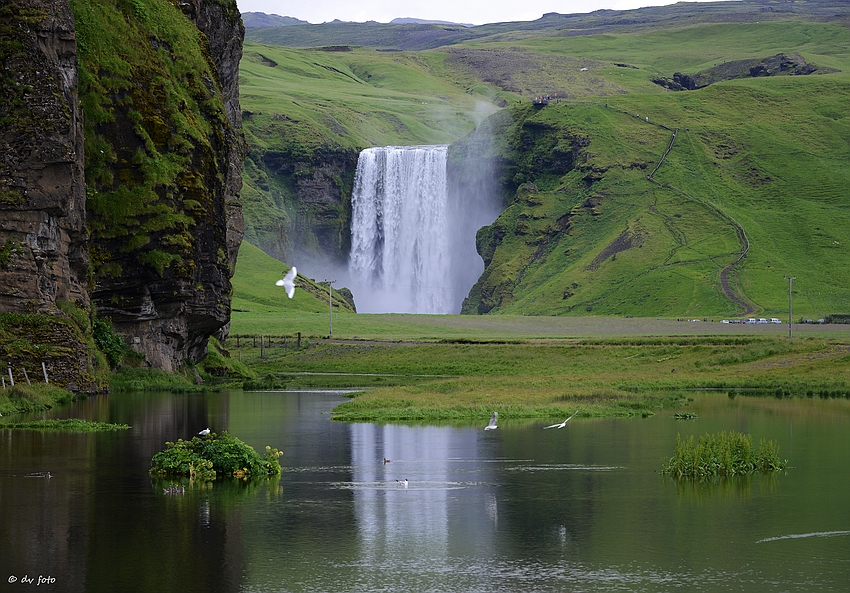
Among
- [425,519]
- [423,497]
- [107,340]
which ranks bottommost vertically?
[425,519]

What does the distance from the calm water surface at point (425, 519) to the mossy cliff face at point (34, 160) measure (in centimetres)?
1530

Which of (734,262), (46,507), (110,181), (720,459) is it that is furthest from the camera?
(734,262)

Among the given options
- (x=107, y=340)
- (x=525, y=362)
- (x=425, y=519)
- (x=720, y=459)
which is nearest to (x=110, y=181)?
(x=107, y=340)

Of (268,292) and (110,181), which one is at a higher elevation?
(268,292)

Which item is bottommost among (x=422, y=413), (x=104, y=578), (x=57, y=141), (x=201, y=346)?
(x=104, y=578)

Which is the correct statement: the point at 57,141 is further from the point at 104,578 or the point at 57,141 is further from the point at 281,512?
the point at 104,578

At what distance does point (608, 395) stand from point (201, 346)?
33.1 m

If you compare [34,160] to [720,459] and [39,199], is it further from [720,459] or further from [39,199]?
[720,459]

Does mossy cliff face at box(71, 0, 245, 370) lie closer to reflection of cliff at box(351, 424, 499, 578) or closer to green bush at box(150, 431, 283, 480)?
reflection of cliff at box(351, 424, 499, 578)

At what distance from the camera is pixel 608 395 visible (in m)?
69.8

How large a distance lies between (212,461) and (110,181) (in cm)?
3971

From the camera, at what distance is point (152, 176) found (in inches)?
2990

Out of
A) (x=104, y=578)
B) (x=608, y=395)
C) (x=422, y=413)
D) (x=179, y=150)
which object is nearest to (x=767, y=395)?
(x=608, y=395)

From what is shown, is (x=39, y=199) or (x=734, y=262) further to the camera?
(x=734, y=262)
